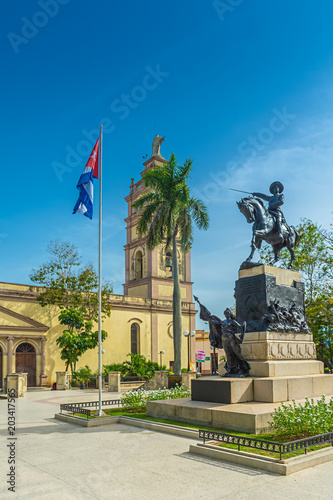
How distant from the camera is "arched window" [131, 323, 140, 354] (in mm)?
37463

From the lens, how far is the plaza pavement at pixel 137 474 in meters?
5.64

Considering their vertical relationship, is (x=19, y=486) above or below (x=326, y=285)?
below

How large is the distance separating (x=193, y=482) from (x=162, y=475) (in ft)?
1.84

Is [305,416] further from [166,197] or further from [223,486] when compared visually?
[166,197]

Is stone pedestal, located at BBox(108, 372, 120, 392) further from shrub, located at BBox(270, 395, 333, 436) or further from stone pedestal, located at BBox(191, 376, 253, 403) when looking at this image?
shrub, located at BBox(270, 395, 333, 436)

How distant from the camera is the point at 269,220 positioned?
12.5 m

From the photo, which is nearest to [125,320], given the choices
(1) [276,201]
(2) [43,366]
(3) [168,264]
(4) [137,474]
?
(3) [168,264]

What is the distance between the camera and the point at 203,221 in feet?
89.9

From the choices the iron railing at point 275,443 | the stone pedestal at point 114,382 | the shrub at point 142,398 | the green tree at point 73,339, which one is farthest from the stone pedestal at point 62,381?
the iron railing at point 275,443

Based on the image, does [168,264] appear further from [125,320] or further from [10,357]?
[10,357]

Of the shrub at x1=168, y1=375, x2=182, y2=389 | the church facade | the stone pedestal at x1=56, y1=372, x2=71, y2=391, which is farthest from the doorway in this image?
the shrub at x1=168, y1=375, x2=182, y2=389

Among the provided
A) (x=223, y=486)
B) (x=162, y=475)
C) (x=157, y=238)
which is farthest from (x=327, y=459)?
(x=157, y=238)

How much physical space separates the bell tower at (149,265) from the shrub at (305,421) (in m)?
30.5

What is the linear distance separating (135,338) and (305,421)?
30.9m
